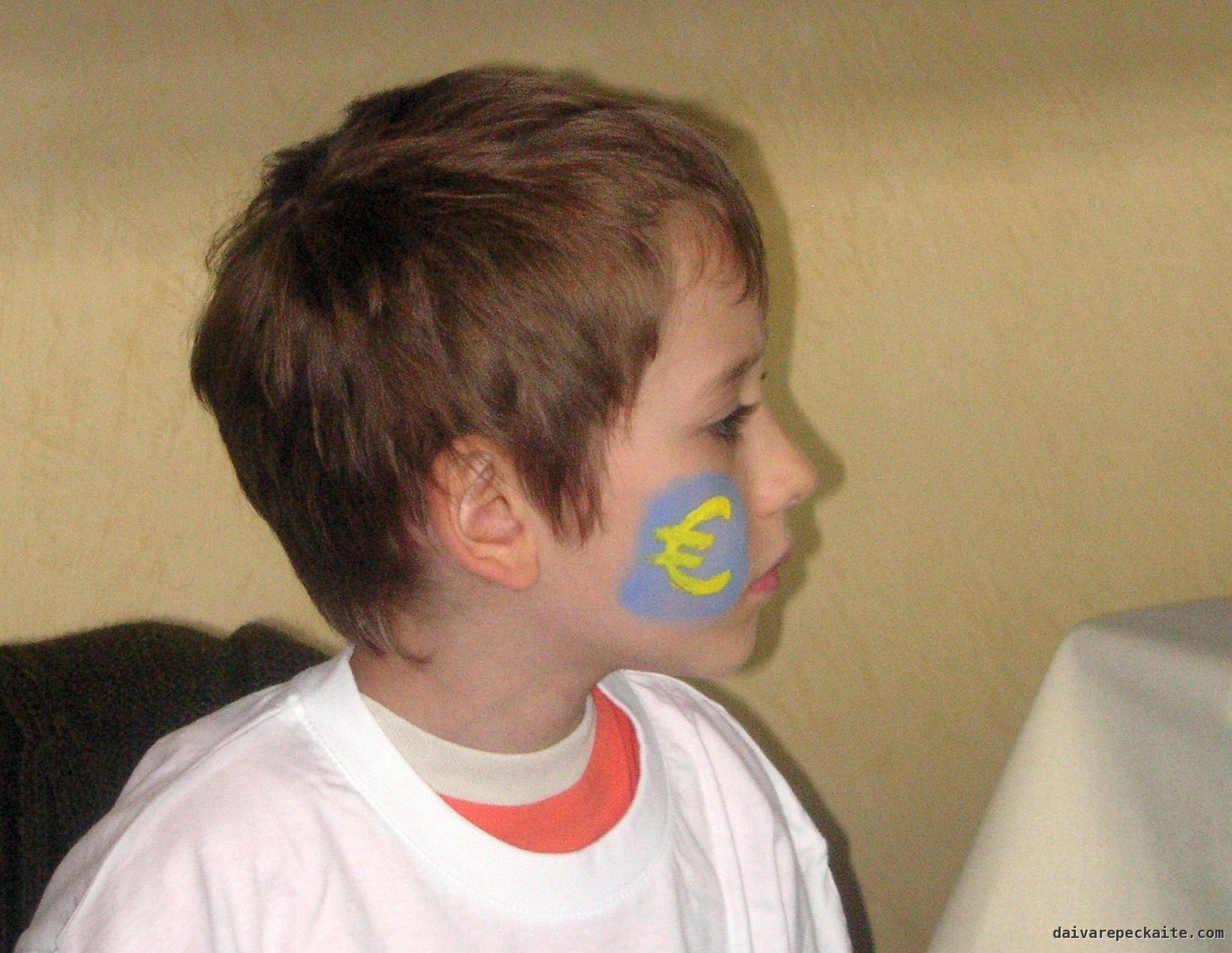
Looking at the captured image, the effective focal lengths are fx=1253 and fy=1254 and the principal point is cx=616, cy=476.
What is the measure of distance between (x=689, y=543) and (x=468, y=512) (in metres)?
0.13

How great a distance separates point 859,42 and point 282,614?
786mm

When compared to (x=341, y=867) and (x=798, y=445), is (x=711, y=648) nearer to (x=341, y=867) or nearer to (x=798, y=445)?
(x=341, y=867)

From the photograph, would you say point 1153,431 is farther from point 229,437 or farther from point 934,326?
point 229,437

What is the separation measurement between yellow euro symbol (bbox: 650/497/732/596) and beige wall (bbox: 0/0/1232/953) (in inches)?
20.6

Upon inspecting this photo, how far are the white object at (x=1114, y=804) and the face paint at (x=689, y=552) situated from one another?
0.26 metres

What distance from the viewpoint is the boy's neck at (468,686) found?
2.56ft

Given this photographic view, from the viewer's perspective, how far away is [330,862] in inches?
28.1

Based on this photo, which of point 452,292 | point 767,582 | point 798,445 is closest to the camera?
point 452,292

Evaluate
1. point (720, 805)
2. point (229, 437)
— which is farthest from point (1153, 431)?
point (229, 437)

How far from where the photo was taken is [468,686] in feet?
2.57

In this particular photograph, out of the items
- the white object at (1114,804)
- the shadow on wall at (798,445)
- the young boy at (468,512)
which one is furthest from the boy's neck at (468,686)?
the shadow on wall at (798,445)

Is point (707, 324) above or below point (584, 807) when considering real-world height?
above

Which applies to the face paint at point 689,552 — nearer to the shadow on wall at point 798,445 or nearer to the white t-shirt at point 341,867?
the white t-shirt at point 341,867

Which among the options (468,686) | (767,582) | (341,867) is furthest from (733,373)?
(341,867)
